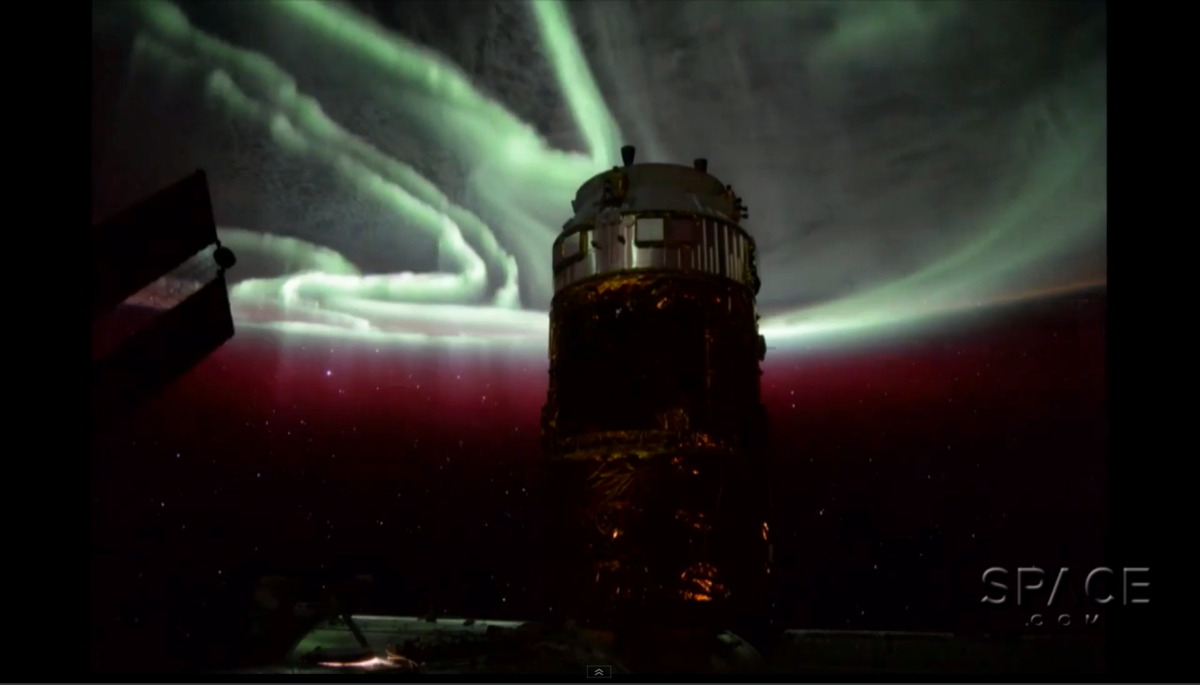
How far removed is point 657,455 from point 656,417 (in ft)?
0.91

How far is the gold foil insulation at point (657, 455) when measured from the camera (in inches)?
235

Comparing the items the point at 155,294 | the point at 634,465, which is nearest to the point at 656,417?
the point at 634,465

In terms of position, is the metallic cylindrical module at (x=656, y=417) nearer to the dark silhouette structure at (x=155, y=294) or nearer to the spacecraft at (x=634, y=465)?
the spacecraft at (x=634, y=465)

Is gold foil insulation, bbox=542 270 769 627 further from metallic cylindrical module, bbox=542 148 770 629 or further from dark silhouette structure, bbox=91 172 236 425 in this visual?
dark silhouette structure, bbox=91 172 236 425

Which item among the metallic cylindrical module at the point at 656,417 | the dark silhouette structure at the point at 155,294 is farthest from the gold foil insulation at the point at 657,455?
the dark silhouette structure at the point at 155,294

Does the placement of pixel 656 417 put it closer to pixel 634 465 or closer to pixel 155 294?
pixel 634 465

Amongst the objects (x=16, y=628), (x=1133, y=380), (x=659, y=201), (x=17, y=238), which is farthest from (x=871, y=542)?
(x=17, y=238)

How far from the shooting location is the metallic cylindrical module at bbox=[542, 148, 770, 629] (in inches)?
236

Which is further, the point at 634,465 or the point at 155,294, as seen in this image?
the point at 155,294

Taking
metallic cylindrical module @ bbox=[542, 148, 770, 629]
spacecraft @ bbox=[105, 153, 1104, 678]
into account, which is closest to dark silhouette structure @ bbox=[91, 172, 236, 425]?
spacecraft @ bbox=[105, 153, 1104, 678]

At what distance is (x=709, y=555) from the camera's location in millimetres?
6031

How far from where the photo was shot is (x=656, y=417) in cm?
614

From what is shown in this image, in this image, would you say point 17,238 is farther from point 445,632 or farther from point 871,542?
point 871,542

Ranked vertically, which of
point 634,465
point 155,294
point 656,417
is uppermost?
point 155,294
